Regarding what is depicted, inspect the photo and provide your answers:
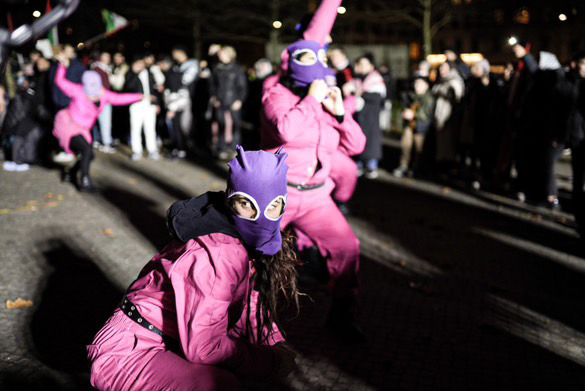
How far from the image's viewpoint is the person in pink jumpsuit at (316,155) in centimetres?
395

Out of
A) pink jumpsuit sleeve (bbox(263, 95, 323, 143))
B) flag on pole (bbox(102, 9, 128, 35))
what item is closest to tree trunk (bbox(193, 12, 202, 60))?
flag on pole (bbox(102, 9, 128, 35))

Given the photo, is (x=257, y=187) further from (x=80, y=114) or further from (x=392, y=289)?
(x=80, y=114)

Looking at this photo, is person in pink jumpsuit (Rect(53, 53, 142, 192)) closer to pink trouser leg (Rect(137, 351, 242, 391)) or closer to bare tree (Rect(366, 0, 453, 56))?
pink trouser leg (Rect(137, 351, 242, 391))

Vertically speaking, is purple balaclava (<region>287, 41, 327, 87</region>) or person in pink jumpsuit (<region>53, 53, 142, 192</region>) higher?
purple balaclava (<region>287, 41, 327, 87</region>)

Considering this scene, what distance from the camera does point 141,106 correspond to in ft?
37.9

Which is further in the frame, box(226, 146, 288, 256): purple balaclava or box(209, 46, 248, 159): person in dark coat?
box(209, 46, 248, 159): person in dark coat

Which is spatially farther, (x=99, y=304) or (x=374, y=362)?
(x=99, y=304)

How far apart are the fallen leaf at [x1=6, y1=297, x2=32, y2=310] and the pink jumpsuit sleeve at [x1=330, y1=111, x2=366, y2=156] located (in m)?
2.82

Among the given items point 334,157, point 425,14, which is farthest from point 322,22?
point 425,14

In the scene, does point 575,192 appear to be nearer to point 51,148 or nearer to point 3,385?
point 3,385

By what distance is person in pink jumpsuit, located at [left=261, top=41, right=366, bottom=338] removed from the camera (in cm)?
395

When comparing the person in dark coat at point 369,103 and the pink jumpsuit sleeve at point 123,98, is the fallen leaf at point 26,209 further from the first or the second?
the person in dark coat at point 369,103

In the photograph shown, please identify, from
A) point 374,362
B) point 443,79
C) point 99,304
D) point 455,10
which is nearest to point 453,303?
point 374,362

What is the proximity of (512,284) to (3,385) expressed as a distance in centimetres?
427
